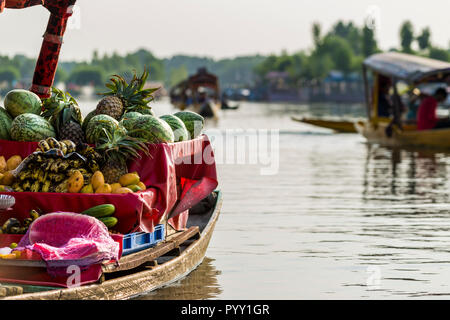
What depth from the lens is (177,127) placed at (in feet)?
28.4

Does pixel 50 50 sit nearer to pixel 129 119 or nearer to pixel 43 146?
pixel 129 119

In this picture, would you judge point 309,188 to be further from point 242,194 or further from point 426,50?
point 426,50

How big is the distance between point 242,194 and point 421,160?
28.5 feet

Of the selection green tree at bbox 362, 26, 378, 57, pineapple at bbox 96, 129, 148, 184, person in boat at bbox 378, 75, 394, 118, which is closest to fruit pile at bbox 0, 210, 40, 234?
pineapple at bbox 96, 129, 148, 184

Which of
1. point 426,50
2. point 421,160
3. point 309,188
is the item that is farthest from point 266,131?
point 426,50

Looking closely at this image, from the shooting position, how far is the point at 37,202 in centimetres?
734

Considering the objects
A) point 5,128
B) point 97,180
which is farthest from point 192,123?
point 97,180

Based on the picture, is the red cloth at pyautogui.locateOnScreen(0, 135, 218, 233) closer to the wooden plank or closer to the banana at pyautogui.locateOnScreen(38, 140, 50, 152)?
the wooden plank

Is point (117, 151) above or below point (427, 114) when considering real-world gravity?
above

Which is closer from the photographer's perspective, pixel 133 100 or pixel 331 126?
pixel 133 100

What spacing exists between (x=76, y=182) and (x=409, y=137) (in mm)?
19441

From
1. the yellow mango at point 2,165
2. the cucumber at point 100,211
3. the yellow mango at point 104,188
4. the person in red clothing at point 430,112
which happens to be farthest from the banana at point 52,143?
the person in red clothing at point 430,112

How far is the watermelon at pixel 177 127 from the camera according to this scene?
28.3 ft

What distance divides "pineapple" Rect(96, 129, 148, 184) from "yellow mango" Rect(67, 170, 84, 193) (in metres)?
0.33
